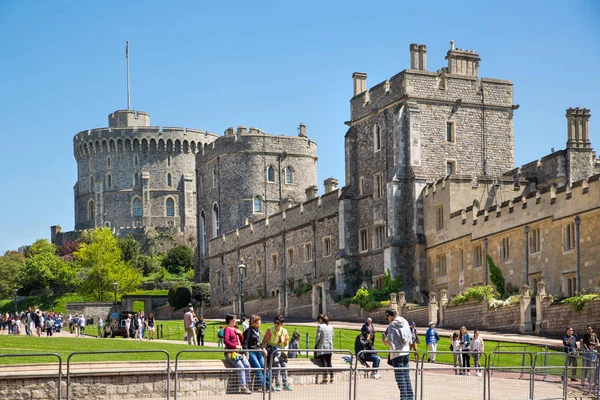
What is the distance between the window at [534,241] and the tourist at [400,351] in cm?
2494

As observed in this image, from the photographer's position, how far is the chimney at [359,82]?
203ft

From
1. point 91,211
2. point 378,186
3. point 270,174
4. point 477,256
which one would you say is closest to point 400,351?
point 477,256

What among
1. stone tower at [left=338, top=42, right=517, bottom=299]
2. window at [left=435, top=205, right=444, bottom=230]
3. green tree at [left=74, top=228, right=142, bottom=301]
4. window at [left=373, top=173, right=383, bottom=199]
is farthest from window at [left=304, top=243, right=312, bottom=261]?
green tree at [left=74, top=228, right=142, bottom=301]

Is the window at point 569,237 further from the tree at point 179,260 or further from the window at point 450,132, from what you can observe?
the tree at point 179,260

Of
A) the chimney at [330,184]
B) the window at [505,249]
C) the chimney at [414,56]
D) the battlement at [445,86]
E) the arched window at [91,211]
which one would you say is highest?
the chimney at [414,56]

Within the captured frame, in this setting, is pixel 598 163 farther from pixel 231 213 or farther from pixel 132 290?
pixel 132 290

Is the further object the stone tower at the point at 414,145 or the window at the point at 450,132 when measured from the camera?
the window at the point at 450,132

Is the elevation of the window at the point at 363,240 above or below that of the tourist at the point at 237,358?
above

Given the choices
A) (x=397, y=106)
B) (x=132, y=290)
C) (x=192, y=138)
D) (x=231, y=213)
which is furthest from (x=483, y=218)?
(x=192, y=138)

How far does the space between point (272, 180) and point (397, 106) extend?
3359cm

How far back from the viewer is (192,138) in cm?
12606

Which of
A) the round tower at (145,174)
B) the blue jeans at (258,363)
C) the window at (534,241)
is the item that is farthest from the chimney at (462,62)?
the round tower at (145,174)

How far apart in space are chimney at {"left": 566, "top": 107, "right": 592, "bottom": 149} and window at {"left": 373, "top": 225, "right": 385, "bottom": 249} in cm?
1042

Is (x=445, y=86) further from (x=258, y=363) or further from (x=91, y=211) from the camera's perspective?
(x=91, y=211)
